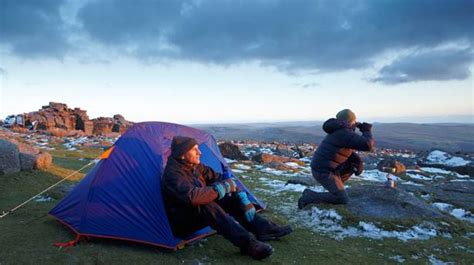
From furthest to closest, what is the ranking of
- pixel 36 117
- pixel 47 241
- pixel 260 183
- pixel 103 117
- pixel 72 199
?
pixel 103 117
pixel 36 117
pixel 260 183
pixel 72 199
pixel 47 241

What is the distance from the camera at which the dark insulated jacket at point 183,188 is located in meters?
6.16

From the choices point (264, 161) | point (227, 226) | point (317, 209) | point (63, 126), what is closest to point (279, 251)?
point (227, 226)

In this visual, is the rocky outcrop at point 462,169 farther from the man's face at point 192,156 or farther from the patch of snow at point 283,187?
the man's face at point 192,156

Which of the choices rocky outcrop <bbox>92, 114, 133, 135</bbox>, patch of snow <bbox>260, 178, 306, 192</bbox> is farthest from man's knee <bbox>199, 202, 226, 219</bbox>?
rocky outcrop <bbox>92, 114, 133, 135</bbox>

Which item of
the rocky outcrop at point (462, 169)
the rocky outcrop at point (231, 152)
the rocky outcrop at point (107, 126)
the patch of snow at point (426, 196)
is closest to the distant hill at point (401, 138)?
the rocky outcrop at point (107, 126)

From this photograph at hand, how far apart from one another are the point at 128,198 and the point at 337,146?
5.02 metres

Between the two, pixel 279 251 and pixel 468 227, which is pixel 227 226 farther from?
pixel 468 227

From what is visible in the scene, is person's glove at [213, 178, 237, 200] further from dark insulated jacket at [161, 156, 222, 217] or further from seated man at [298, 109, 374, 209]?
seated man at [298, 109, 374, 209]

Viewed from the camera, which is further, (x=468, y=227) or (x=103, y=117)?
(x=103, y=117)

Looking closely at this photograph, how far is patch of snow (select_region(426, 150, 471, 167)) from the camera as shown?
28.3 meters

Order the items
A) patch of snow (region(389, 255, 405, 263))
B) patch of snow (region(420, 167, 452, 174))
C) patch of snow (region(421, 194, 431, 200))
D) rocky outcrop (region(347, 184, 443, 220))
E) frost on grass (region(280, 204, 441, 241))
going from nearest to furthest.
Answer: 1. patch of snow (region(389, 255, 405, 263))
2. frost on grass (region(280, 204, 441, 241))
3. rocky outcrop (region(347, 184, 443, 220))
4. patch of snow (region(421, 194, 431, 200))
5. patch of snow (region(420, 167, 452, 174))

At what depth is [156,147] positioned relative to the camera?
782 cm

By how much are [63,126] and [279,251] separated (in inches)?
2144

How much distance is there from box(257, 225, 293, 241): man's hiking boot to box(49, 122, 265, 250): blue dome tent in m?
1.02
